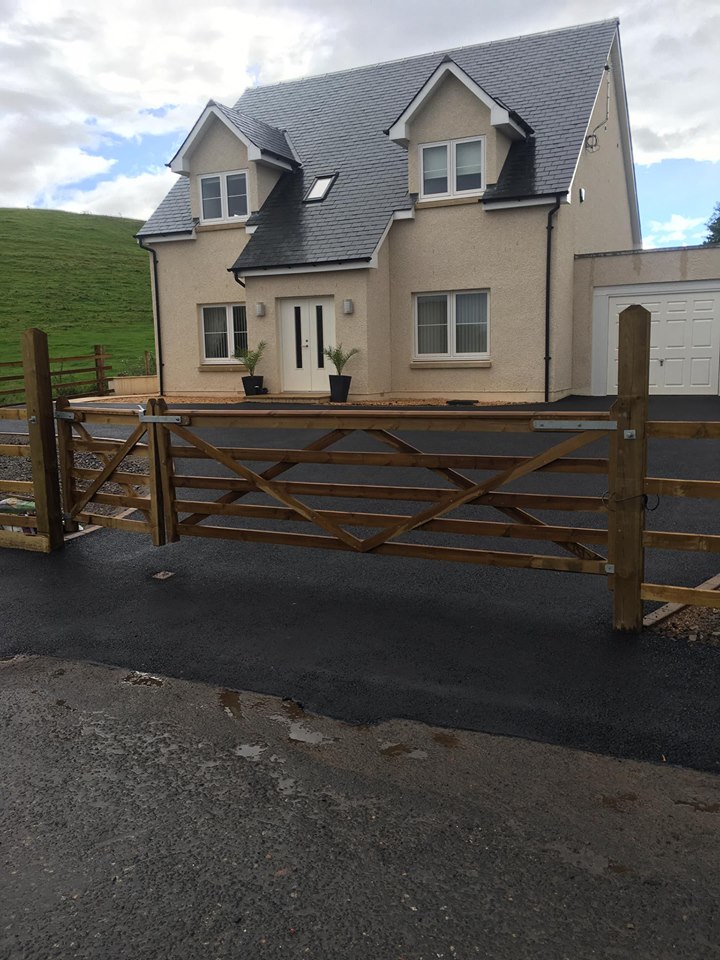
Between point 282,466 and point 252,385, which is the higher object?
point 252,385

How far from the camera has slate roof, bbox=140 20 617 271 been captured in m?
19.8

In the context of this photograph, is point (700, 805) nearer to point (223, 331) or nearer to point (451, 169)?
point (451, 169)

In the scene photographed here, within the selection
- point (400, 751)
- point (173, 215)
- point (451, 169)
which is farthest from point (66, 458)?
point (173, 215)

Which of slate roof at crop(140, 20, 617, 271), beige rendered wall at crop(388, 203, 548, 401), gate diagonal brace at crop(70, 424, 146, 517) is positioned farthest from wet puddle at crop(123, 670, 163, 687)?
beige rendered wall at crop(388, 203, 548, 401)

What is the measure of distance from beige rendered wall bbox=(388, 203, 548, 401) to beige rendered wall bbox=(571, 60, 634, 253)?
2.22 metres

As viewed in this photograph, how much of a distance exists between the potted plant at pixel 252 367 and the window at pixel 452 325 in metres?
4.03

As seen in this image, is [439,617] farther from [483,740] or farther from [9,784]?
[9,784]

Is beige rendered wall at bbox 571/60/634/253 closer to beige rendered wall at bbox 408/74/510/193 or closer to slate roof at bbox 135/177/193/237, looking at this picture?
beige rendered wall at bbox 408/74/510/193

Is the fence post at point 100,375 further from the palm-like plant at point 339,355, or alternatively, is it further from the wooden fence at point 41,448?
the wooden fence at point 41,448

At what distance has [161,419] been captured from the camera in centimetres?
673

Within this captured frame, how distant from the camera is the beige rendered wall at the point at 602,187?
68.9ft

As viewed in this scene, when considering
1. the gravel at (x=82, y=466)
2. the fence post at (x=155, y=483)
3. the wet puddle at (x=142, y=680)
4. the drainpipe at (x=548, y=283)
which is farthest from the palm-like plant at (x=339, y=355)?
the wet puddle at (x=142, y=680)

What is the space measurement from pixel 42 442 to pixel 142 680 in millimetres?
3617

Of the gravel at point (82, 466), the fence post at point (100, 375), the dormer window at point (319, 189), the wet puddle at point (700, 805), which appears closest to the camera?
the wet puddle at point (700, 805)
